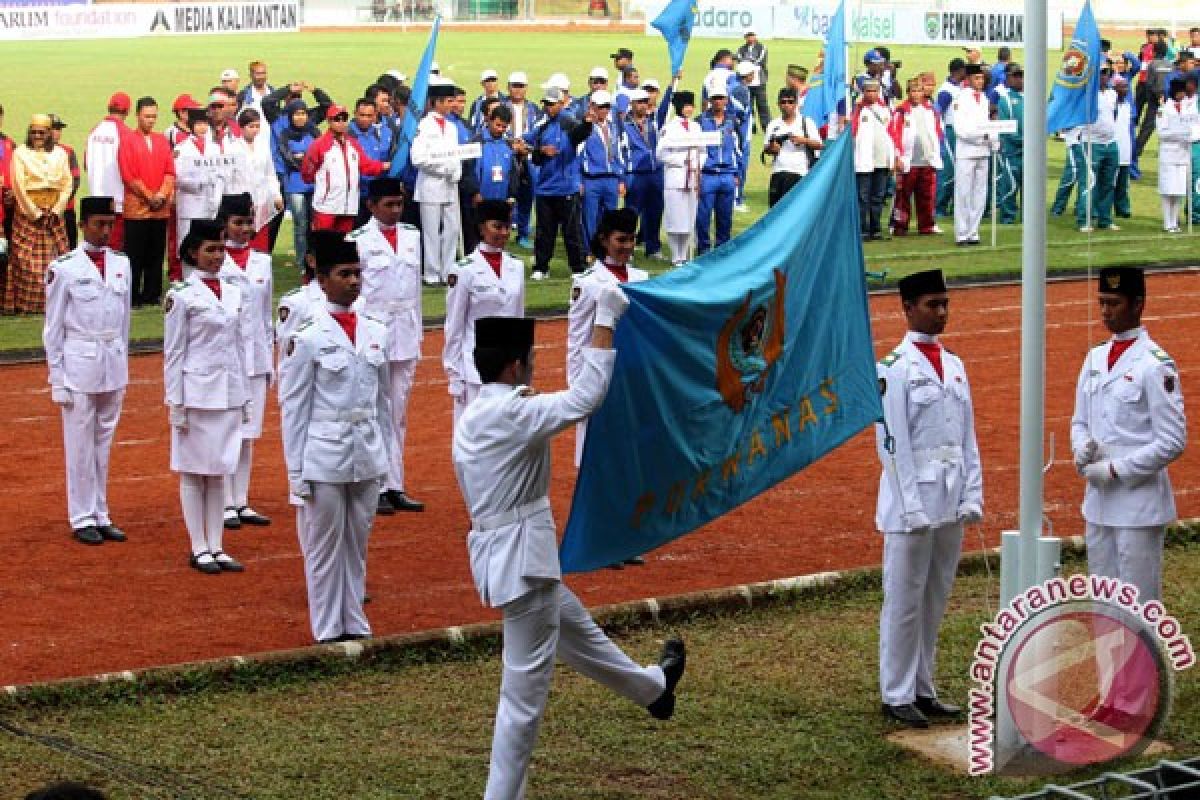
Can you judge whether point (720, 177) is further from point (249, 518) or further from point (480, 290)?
point (249, 518)

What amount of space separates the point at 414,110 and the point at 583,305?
32.0 ft

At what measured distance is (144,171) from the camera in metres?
21.0

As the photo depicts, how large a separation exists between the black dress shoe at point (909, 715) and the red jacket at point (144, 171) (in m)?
13.4

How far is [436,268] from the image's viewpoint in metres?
23.0

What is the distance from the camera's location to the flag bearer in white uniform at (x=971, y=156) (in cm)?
2630

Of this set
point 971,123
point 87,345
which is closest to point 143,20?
point 971,123

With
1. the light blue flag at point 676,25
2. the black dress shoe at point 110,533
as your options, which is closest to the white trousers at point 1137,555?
the black dress shoe at point 110,533

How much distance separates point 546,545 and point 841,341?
182cm

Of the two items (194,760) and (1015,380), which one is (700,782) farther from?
(1015,380)

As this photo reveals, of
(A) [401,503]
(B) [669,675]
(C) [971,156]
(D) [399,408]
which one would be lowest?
(A) [401,503]

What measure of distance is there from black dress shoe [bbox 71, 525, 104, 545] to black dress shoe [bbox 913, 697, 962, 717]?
17.8 feet

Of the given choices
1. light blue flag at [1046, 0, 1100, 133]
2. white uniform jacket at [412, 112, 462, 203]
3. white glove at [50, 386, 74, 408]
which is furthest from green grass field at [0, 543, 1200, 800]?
white uniform jacket at [412, 112, 462, 203]

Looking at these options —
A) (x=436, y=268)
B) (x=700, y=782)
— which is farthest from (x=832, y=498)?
(x=436, y=268)

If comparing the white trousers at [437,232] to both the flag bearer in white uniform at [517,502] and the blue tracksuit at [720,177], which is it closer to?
the blue tracksuit at [720,177]
